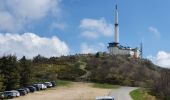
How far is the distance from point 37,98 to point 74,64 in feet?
193

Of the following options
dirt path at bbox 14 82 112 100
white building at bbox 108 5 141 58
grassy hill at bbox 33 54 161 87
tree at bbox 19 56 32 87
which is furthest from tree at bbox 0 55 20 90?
white building at bbox 108 5 141 58

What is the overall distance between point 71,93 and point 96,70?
130 ft

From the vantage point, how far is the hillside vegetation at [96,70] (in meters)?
98.2

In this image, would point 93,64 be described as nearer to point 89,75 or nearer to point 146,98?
point 89,75

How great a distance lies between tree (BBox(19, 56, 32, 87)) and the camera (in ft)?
312

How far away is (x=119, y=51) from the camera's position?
14938 centimetres

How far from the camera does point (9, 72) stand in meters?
86.5

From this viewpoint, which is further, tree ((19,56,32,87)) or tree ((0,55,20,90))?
tree ((19,56,32,87))

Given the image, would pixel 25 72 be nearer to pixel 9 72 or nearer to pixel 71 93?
pixel 9 72

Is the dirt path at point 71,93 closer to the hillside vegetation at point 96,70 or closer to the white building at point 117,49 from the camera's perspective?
the hillside vegetation at point 96,70

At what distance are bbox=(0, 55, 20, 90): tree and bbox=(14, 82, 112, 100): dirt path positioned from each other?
15.1 feet

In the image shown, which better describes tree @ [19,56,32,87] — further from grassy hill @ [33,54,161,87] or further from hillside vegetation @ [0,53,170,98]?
grassy hill @ [33,54,161,87]

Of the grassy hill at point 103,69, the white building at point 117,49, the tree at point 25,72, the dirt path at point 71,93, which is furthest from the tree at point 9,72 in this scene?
the white building at point 117,49

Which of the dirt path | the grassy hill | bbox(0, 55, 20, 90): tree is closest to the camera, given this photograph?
the dirt path
